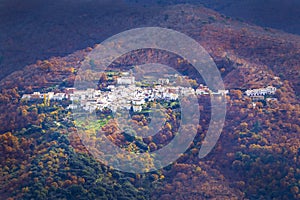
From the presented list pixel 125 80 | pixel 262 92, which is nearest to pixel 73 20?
pixel 125 80

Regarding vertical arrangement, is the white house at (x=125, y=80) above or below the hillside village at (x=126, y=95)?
above

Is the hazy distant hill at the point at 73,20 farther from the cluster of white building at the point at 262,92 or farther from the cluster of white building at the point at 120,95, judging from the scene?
the cluster of white building at the point at 262,92

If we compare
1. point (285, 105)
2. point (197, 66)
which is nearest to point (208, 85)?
point (197, 66)

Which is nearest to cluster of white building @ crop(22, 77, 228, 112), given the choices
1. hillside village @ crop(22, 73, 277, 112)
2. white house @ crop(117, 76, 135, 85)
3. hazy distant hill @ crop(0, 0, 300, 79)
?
hillside village @ crop(22, 73, 277, 112)

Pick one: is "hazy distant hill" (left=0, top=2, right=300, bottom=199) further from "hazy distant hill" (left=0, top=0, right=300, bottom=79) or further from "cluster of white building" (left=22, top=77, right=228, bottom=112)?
"cluster of white building" (left=22, top=77, right=228, bottom=112)

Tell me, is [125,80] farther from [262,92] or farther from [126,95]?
[262,92]

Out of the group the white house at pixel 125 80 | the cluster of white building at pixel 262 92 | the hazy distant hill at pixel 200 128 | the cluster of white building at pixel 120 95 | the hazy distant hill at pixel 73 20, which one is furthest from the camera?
the hazy distant hill at pixel 73 20

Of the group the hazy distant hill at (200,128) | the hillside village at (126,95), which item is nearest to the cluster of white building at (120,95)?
the hillside village at (126,95)

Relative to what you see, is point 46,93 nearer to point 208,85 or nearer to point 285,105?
point 208,85

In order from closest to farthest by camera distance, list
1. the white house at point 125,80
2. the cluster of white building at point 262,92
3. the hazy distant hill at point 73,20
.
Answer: the cluster of white building at point 262,92 < the white house at point 125,80 < the hazy distant hill at point 73,20
